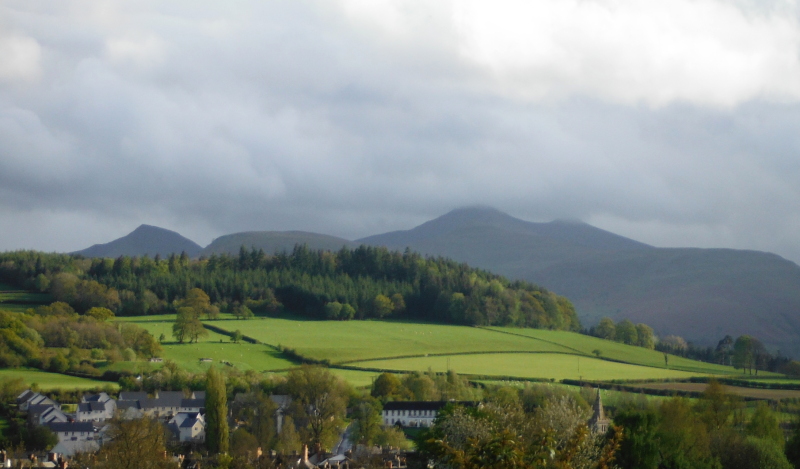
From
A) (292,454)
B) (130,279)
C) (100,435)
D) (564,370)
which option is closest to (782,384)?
(564,370)

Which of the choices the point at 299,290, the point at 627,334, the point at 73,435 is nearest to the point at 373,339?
the point at 299,290

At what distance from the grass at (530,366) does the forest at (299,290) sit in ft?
107

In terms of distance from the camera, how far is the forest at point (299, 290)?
158m

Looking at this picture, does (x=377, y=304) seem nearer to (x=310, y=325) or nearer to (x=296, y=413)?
(x=310, y=325)

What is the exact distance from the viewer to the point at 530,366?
122 meters

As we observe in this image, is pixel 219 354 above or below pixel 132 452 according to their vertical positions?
above

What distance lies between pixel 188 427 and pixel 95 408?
37.3 ft

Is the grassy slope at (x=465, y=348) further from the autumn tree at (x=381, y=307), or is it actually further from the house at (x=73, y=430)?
the house at (x=73, y=430)

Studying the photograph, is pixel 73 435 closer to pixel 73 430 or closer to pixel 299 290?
pixel 73 430

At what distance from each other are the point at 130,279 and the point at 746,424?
115 metres

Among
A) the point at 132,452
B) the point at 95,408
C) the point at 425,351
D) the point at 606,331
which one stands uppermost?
the point at 606,331

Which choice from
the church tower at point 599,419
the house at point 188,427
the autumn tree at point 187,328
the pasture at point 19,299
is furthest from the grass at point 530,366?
the pasture at point 19,299

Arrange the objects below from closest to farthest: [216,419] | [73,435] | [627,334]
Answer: [216,419]
[73,435]
[627,334]

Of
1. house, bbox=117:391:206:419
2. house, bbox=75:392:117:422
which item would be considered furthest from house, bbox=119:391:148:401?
house, bbox=75:392:117:422
